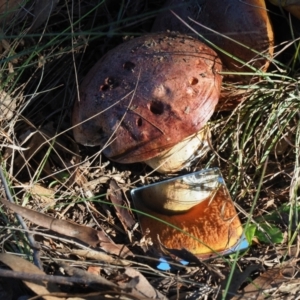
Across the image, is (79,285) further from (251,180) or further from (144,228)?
(251,180)

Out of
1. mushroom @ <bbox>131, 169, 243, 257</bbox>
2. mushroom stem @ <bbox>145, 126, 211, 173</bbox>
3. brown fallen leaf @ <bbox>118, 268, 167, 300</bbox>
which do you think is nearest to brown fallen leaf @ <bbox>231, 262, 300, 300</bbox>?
mushroom @ <bbox>131, 169, 243, 257</bbox>

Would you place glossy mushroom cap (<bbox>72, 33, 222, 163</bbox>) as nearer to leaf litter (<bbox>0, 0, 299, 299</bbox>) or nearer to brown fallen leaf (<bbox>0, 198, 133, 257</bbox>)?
leaf litter (<bbox>0, 0, 299, 299</bbox>)

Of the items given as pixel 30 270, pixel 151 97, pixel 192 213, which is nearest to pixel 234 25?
pixel 151 97

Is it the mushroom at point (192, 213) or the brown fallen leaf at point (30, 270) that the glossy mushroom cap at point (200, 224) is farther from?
the brown fallen leaf at point (30, 270)

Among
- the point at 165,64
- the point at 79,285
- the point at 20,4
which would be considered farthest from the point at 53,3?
the point at 79,285

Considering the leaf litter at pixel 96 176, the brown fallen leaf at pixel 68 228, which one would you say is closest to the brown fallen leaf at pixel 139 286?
the leaf litter at pixel 96 176

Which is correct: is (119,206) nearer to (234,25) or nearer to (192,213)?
(192,213)
